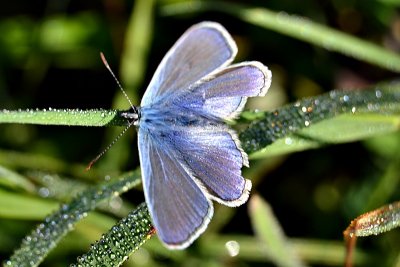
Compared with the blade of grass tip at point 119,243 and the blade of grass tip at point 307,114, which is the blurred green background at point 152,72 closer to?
the blade of grass tip at point 307,114

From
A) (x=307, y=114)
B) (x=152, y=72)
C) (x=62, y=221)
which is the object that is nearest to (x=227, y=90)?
(x=307, y=114)

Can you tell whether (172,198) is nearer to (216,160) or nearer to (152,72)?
(216,160)

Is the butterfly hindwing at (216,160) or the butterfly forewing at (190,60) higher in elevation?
the butterfly forewing at (190,60)

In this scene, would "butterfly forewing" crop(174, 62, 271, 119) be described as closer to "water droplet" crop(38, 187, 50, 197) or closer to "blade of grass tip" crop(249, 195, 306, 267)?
"blade of grass tip" crop(249, 195, 306, 267)

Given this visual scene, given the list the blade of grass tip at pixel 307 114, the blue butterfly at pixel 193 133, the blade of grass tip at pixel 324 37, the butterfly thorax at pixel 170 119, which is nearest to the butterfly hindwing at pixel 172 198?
the blue butterfly at pixel 193 133

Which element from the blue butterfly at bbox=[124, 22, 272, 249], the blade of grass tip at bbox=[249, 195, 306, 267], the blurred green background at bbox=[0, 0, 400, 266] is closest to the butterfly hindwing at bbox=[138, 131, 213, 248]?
the blue butterfly at bbox=[124, 22, 272, 249]

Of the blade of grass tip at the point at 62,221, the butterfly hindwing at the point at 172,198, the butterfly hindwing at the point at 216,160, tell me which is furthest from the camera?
the blade of grass tip at the point at 62,221

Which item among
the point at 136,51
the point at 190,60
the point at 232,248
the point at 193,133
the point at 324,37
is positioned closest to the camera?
the point at 193,133
